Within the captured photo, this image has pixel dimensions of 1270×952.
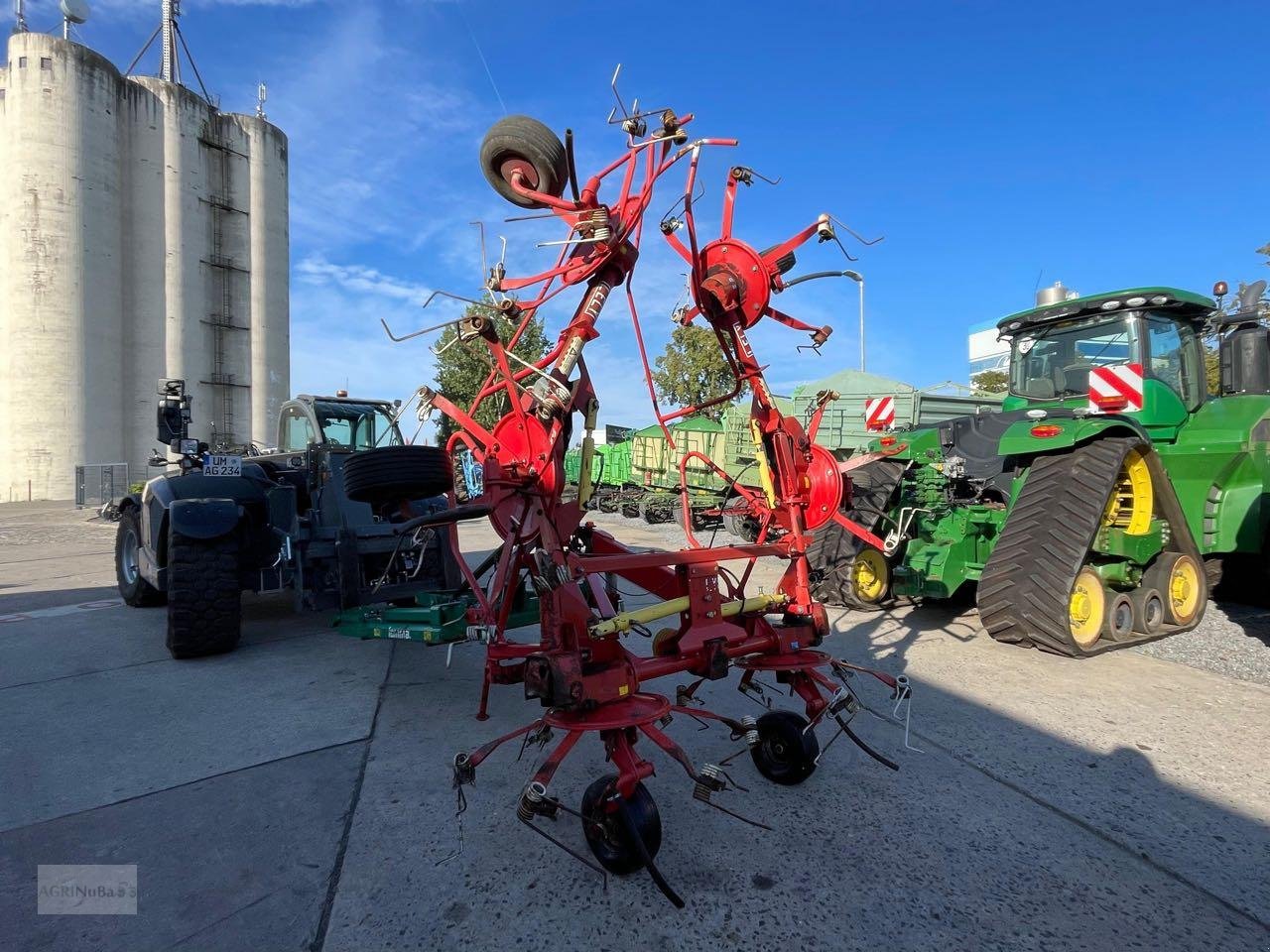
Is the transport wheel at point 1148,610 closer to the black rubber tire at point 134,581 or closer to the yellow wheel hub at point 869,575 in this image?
the yellow wheel hub at point 869,575

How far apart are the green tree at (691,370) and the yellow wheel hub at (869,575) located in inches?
722

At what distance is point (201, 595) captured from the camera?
5527 millimetres

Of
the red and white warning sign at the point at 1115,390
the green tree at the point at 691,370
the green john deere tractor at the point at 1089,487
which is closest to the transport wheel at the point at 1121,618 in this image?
the green john deere tractor at the point at 1089,487

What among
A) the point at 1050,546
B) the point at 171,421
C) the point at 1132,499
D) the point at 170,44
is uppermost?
the point at 170,44

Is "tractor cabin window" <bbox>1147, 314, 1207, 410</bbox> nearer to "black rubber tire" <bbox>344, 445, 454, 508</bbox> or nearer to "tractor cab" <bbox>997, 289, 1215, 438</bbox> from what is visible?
"tractor cab" <bbox>997, 289, 1215, 438</bbox>

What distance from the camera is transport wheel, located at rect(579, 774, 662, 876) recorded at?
99.1 inches

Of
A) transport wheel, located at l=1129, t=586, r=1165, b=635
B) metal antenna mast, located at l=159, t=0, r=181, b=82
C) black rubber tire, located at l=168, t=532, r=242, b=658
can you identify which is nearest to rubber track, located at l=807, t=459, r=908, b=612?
transport wheel, located at l=1129, t=586, r=1165, b=635

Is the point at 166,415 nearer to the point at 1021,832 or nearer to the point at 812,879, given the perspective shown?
the point at 812,879

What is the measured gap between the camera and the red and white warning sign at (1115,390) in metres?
6.03

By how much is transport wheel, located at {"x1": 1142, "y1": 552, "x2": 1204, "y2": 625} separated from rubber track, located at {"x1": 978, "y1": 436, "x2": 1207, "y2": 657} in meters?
0.78

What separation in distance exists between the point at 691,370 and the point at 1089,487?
2136 centimetres

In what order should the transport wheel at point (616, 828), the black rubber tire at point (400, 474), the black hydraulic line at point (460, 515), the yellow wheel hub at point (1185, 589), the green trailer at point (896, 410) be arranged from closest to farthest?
the transport wheel at point (616, 828) → the black hydraulic line at point (460, 515) → the black rubber tire at point (400, 474) → the yellow wheel hub at point (1185, 589) → the green trailer at point (896, 410)

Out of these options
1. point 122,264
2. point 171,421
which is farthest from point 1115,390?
point 122,264

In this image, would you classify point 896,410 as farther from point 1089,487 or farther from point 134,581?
point 134,581
